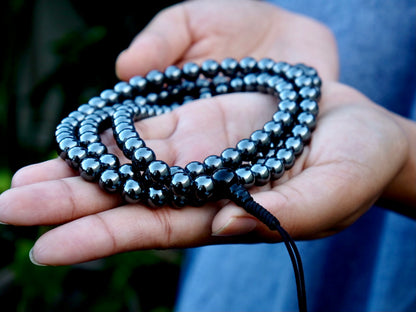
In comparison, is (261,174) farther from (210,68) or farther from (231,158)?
(210,68)

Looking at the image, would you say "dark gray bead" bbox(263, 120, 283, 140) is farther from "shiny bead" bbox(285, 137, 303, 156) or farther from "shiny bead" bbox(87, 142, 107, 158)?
"shiny bead" bbox(87, 142, 107, 158)

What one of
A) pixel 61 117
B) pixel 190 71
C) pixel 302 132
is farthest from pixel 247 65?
pixel 61 117

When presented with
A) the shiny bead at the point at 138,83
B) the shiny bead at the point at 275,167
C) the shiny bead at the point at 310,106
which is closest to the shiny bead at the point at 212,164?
the shiny bead at the point at 275,167

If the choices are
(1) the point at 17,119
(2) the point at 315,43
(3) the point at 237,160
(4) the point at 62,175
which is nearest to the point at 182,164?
(3) the point at 237,160

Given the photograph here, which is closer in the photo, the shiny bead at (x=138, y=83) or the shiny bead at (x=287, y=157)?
the shiny bead at (x=287, y=157)

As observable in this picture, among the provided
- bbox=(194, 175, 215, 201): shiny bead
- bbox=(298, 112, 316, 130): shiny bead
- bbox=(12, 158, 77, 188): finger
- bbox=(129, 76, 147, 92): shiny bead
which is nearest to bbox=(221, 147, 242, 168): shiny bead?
bbox=(194, 175, 215, 201): shiny bead

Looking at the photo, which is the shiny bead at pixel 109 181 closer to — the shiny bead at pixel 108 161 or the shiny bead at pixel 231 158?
the shiny bead at pixel 108 161
